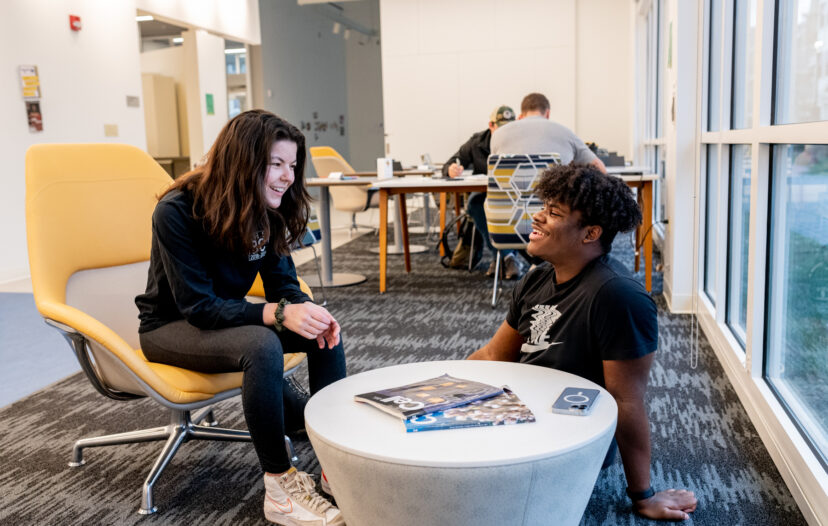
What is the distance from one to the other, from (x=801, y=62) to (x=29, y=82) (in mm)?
5501

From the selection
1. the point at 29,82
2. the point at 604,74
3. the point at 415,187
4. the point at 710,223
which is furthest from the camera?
the point at 604,74

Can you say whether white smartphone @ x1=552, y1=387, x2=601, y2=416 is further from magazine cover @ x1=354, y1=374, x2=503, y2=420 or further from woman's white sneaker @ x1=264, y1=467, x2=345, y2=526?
woman's white sneaker @ x1=264, y1=467, x2=345, y2=526

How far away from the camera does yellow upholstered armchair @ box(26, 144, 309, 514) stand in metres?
1.78

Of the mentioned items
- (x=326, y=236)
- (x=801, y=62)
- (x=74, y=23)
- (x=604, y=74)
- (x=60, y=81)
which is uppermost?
(x=74, y=23)

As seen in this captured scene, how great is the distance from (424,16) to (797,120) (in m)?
7.69

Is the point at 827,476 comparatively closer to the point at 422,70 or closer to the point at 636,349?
the point at 636,349

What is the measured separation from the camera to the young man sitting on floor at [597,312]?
1.59 metres

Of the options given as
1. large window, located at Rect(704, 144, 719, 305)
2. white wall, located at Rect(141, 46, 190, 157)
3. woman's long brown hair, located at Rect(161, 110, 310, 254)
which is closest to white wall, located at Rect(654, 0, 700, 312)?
large window, located at Rect(704, 144, 719, 305)

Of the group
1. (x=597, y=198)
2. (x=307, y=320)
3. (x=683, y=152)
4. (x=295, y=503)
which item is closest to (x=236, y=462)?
(x=295, y=503)

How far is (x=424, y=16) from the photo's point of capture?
30.2ft

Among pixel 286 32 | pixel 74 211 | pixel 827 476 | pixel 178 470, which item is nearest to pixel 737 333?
pixel 827 476

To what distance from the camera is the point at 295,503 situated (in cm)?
168

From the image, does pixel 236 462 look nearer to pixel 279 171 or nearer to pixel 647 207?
pixel 279 171

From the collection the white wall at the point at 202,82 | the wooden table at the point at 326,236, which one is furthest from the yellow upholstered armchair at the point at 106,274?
the white wall at the point at 202,82
